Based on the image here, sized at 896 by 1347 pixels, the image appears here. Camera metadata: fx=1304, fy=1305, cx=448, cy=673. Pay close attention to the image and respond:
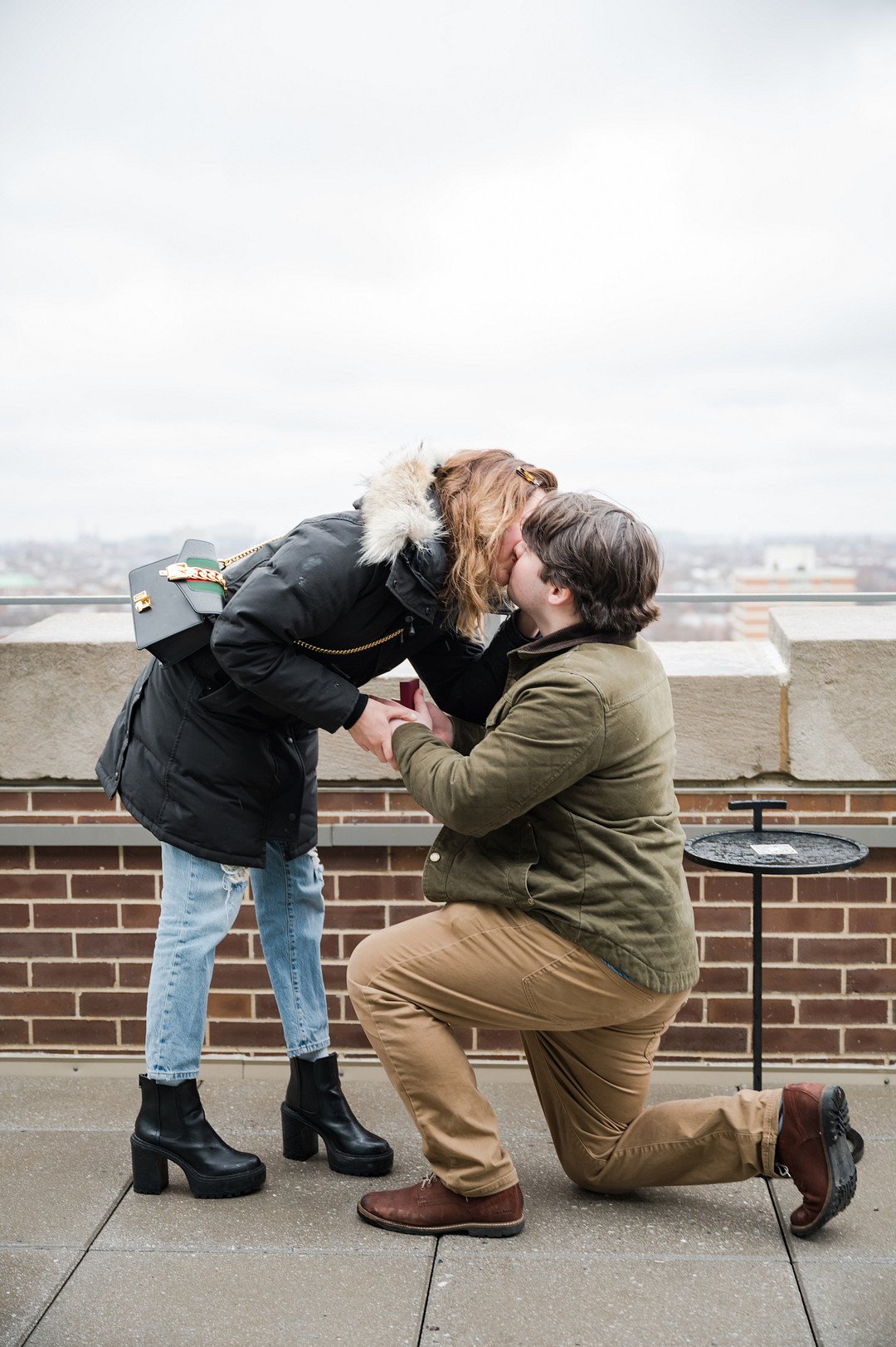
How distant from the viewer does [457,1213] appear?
119 inches

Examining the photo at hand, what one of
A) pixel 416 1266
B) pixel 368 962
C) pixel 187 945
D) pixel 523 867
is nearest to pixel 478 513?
pixel 523 867

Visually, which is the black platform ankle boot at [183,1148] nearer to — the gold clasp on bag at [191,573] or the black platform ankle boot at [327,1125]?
the black platform ankle boot at [327,1125]

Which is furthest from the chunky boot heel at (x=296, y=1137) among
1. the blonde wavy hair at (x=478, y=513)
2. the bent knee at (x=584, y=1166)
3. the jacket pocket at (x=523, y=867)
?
the blonde wavy hair at (x=478, y=513)

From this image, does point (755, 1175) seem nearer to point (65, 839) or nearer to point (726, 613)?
point (726, 613)

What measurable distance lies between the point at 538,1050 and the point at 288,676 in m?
1.08

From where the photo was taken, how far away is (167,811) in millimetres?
3127

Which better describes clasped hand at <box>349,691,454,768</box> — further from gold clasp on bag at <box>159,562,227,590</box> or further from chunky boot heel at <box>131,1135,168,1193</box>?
chunky boot heel at <box>131,1135,168,1193</box>

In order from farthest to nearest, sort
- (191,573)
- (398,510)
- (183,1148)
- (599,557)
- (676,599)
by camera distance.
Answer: (676,599)
(183,1148)
(191,573)
(398,510)
(599,557)

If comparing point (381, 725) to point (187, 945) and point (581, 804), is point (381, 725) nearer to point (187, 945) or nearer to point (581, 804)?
point (581, 804)

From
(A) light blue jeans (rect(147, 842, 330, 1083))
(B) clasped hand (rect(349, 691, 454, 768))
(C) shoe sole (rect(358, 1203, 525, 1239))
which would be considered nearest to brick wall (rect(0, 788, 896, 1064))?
(A) light blue jeans (rect(147, 842, 330, 1083))

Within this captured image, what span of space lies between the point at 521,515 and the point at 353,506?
1.34 ft

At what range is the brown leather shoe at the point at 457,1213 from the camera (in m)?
3.03

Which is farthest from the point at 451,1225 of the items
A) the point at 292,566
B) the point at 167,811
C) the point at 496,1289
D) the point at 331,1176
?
the point at 292,566

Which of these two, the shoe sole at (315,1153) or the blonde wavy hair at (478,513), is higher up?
the blonde wavy hair at (478,513)
